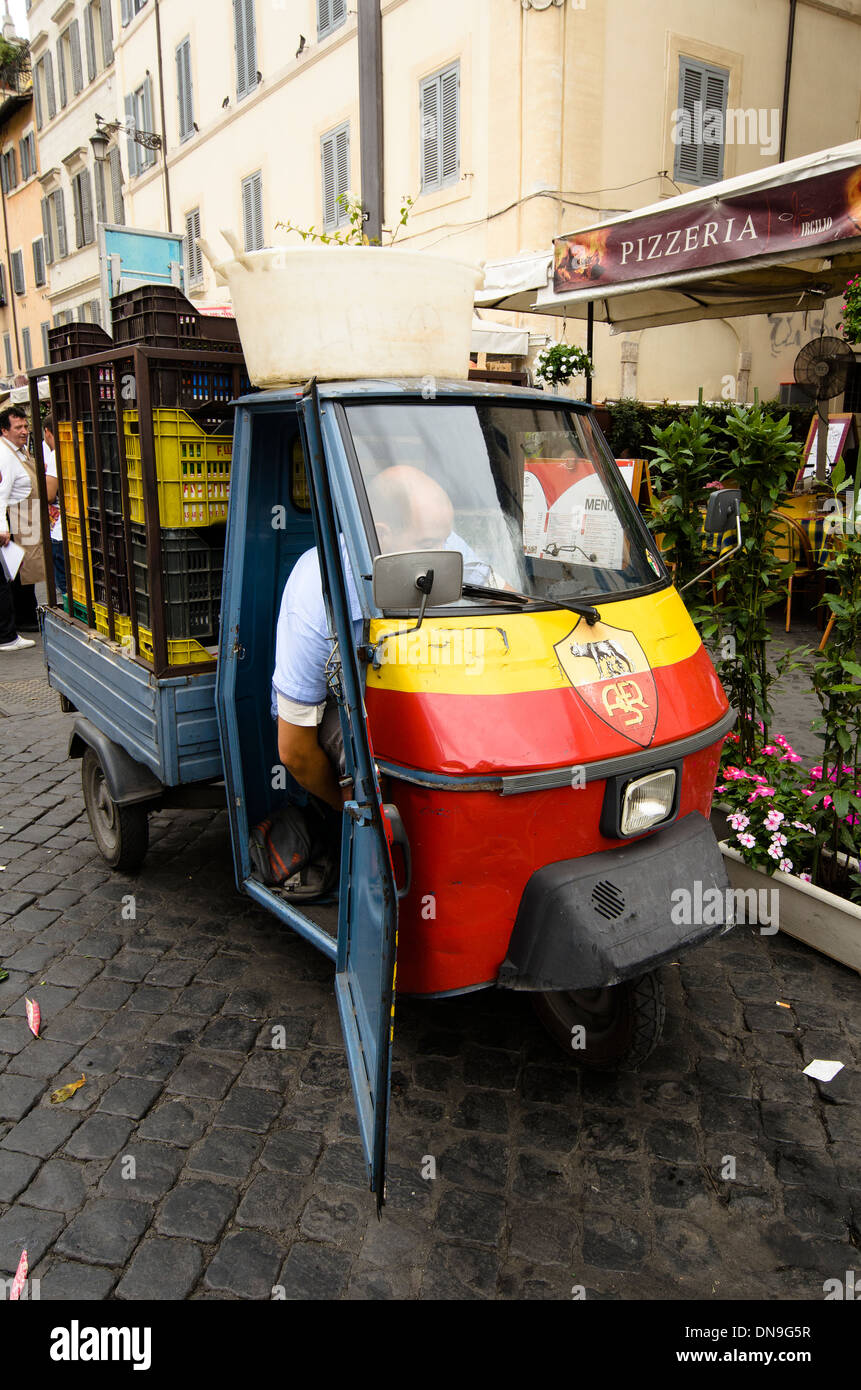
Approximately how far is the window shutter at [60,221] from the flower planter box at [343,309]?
30339 mm

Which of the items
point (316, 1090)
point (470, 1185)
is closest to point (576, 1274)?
point (470, 1185)

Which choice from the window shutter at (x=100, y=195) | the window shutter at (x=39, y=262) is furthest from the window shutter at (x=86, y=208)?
the window shutter at (x=39, y=262)

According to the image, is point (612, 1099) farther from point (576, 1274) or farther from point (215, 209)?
point (215, 209)

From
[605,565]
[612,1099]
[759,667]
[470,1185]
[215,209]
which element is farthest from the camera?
[215,209]

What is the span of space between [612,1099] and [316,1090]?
97 centimetres

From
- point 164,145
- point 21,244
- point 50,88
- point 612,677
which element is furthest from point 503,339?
point 21,244

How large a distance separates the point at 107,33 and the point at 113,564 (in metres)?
26.4

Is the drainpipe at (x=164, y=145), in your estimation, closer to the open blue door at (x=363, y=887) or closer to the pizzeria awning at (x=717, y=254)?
the pizzeria awning at (x=717, y=254)

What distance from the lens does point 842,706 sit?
13.1 feet

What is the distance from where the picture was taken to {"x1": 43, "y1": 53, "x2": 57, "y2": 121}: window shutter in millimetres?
28688

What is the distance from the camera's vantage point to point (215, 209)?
2045 centimetres
